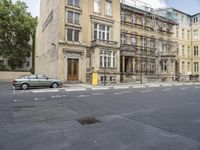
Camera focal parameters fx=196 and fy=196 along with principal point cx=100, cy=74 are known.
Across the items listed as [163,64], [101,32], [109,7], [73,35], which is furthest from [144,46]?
[73,35]

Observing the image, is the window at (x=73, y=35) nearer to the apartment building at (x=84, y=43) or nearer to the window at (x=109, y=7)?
the apartment building at (x=84, y=43)

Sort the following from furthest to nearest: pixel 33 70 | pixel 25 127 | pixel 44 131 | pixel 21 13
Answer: pixel 33 70 < pixel 21 13 < pixel 25 127 < pixel 44 131

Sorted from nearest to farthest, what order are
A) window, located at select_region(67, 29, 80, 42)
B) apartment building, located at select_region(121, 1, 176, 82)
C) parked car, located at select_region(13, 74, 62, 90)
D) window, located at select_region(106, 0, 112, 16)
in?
1. parked car, located at select_region(13, 74, 62, 90)
2. window, located at select_region(67, 29, 80, 42)
3. window, located at select_region(106, 0, 112, 16)
4. apartment building, located at select_region(121, 1, 176, 82)

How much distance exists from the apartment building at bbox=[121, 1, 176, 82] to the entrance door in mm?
7347

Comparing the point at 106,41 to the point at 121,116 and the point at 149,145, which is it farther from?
the point at 149,145

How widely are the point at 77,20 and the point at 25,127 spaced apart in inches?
866

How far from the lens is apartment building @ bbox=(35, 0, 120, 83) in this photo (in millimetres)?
24672

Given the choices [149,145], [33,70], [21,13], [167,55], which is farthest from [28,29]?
[149,145]

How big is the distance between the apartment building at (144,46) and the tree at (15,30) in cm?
2169

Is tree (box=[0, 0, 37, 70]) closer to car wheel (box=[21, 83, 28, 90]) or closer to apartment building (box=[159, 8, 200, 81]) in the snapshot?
car wheel (box=[21, 83, 28, 90])

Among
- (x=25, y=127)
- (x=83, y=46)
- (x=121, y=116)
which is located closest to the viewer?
(x=25, y=127)

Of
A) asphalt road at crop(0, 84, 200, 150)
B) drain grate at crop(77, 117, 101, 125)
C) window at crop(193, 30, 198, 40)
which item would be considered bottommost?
drain grate at crop(77, 117, 101, 125)

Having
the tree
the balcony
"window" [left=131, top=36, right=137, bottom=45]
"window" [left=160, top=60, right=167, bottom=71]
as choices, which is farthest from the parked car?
the tree

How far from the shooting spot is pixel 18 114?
24.5 ft
